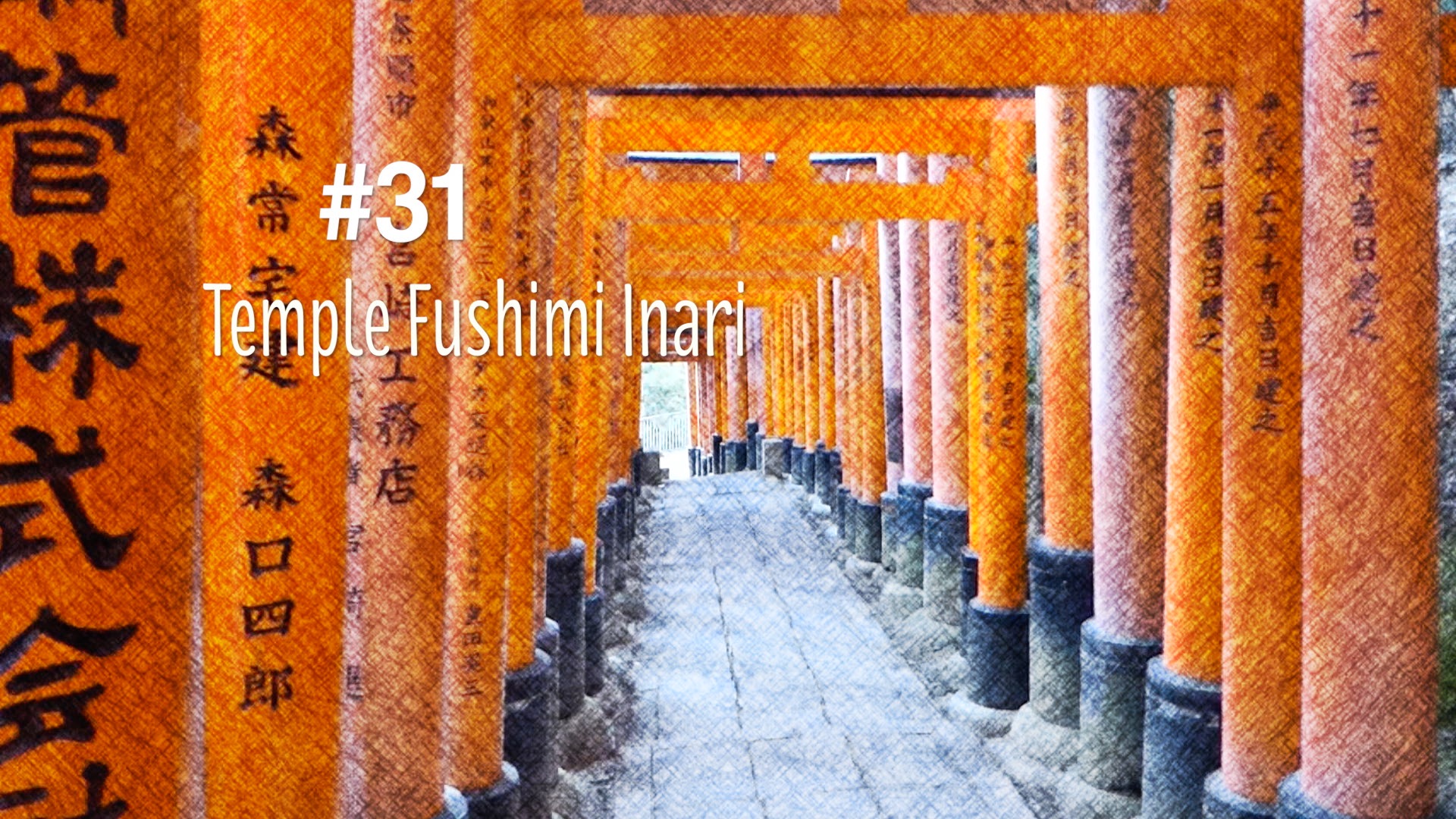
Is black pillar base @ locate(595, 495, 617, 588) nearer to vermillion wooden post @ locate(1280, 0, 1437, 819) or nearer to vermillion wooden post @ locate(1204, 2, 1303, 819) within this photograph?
vermillion wooden post @ locate(1204, 2, 1303, 819)

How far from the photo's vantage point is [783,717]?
667 centimetres

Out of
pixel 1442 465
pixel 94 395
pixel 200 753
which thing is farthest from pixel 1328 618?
pixel 94 395

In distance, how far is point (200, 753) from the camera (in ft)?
5.21

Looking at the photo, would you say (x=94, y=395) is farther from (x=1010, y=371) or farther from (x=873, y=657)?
(x=873, y=657)

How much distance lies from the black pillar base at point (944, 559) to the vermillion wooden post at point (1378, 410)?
4.90 meters

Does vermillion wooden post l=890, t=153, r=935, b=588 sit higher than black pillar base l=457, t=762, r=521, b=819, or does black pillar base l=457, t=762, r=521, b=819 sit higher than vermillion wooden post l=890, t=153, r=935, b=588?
vermillion wooden post l=890, t=153, r=935, b=588

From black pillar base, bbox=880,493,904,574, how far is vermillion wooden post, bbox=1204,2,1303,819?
5976 millimetres

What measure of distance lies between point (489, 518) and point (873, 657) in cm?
471

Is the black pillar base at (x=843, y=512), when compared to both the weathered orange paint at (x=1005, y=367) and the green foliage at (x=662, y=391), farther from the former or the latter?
the green foliage at (x=662, y=391)

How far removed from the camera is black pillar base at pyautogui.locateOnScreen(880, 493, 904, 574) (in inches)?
389

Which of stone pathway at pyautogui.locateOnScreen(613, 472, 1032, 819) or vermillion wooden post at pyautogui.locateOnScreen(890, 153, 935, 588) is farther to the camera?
vermillion wooden post at pyautogui.locateOnScreen(890, 153, 935, 588)

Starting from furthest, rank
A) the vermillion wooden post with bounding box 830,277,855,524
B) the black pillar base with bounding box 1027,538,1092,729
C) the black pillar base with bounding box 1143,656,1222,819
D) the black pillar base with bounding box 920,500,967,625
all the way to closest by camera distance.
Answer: the vermillion wooden post with bounding box 830,277,855,524
the black pillar base with bounding box 920,500,967,625
the black pillar base with bounding box 1027,538,1092,729
the black pillar base with bounding box 1143,656,1222,819

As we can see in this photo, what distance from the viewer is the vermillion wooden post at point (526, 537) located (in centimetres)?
421

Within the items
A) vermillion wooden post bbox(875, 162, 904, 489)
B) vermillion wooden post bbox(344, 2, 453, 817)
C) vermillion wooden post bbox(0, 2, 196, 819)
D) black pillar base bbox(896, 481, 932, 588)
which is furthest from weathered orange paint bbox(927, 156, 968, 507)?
vermillion wooden post bbox(0, 2, 196, 819)
